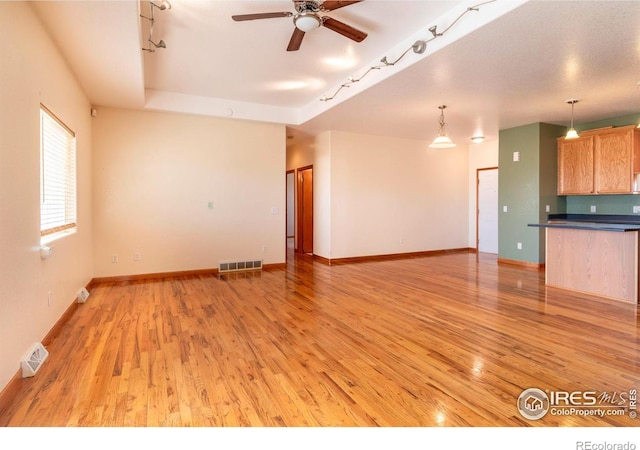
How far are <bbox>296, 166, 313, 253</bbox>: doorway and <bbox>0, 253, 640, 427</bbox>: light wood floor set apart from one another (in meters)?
3.62

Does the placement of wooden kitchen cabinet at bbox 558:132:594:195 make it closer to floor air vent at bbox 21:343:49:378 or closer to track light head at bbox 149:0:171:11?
track light head at bbox 149:0:171:11

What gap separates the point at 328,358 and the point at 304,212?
605cm

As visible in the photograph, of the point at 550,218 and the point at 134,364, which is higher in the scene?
the point at 550,218

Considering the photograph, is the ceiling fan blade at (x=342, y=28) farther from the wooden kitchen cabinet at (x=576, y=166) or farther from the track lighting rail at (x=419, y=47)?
the wooden kitchen cabinet at (x=576, y=166)

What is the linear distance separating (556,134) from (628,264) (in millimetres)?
3263

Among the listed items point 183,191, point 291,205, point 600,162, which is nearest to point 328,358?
point 183,191

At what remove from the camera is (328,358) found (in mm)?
2625

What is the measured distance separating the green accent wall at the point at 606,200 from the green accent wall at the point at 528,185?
0.69ft

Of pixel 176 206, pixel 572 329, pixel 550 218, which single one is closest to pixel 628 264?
pixel 572 329

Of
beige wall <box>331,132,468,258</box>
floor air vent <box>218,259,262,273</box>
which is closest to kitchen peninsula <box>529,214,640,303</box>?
beige wall <box>331,132,468,258</box>

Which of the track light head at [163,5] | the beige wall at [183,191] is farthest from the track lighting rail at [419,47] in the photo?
the beige wall at [183,191]

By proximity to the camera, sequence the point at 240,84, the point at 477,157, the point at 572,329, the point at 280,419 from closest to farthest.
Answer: the point at 280,419 < the point at 572,329 < the point at 240,84 < the point at 477,157

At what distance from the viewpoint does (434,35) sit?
3.26 meters

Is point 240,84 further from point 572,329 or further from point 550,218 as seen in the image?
point 550,218
